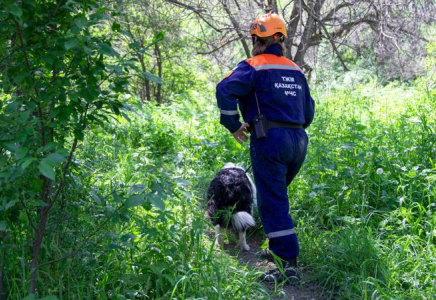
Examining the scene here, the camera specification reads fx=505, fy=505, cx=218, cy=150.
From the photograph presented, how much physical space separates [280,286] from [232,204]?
4.00ft

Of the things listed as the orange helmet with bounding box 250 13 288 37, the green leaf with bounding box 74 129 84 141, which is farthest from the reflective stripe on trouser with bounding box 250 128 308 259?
the green leaf with bounding box 74 129 84 141

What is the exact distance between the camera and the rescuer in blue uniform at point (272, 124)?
175 inches

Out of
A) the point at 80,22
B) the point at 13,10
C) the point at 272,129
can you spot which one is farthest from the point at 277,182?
the point at 13,10

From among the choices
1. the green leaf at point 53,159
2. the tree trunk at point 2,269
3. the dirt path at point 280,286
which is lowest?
the dirt path at point 280,286

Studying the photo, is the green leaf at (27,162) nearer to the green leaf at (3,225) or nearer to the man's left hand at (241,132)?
the green leaf at (3,225)

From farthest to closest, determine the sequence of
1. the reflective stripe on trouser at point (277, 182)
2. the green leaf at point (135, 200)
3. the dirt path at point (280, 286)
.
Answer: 1. the reflective stripe on trouser at point (277, 182)
2. the dirt path at point (280, 286)
3. the green leaf at point (135, 200)

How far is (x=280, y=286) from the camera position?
4.30 metres

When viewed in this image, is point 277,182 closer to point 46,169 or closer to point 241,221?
point 241,221

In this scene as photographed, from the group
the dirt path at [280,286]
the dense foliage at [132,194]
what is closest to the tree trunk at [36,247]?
the dense foliage at [132,194]

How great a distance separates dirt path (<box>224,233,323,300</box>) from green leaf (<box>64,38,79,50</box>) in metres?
2.40

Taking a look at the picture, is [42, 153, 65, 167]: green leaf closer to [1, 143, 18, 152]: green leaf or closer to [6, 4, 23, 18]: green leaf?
[1, 143, 18, 152]: green leaf

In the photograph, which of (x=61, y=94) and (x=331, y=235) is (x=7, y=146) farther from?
(x=331, y=235)

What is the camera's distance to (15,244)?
11.8ft

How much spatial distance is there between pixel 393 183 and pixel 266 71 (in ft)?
6.69
